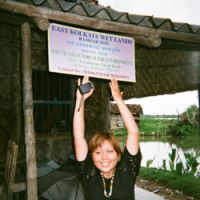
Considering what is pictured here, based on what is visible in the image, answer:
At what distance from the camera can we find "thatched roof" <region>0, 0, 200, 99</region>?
13.4ft

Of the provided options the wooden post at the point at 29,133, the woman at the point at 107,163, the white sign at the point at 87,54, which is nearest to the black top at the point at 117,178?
the woman at the point at 107,163

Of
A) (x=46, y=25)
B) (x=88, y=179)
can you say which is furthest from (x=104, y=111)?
(x=88, y=179)

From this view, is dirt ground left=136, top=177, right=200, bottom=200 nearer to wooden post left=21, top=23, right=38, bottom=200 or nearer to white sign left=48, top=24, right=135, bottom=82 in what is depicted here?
wooden post left=21, top=23, right=38, bottom=200

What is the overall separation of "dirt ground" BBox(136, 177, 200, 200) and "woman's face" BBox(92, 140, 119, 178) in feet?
20.4

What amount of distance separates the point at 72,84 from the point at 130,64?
11.1 feet

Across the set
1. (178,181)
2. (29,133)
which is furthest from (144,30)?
(178,181)

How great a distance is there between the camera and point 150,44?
5.07 metres

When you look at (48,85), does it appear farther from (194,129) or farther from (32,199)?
(194,129)

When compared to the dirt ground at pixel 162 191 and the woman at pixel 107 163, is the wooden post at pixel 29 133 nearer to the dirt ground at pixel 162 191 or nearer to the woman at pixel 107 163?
the woman at pixel 107 163

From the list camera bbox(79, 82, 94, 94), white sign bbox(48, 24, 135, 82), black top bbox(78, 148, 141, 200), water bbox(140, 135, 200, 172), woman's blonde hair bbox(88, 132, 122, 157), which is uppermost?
white sign bbox(48, 24, 135, 82)

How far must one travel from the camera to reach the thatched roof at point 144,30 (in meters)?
4.09

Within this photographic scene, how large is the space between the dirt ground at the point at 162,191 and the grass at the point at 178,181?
0.19m

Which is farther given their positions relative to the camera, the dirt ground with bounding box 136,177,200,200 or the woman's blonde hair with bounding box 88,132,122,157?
the dirt ground with bounding box 136,177,200,200

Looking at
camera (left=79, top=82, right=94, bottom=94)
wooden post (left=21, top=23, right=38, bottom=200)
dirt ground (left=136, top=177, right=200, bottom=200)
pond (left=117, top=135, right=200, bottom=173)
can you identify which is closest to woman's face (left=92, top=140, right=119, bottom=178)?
camera (left=79, top=82, right=94, bottom=94)
